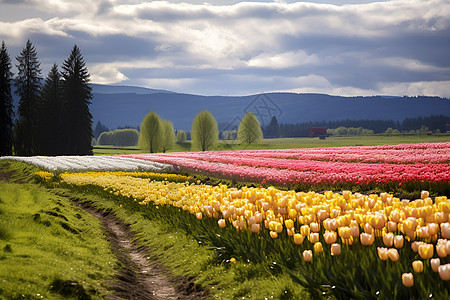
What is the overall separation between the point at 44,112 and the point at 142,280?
6258cm

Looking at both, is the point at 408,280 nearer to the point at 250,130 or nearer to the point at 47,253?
the point at 47,253

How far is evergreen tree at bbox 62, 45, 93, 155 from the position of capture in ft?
213

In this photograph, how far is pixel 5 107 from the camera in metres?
62.8

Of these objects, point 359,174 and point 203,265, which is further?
point 359,174

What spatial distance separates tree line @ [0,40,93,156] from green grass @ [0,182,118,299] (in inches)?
2151

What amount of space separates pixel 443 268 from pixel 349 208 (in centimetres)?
363

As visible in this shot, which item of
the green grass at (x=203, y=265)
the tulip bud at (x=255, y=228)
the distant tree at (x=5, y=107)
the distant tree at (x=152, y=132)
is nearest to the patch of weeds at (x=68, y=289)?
the green grass at (x=203, y=265)

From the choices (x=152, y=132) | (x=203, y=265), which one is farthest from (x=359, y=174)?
(x=152, y=132)

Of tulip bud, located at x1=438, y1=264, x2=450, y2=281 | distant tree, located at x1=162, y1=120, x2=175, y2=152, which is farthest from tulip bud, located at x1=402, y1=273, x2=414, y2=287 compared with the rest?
distant tree, located at x1=162, y1=120, x2=175, y2=152

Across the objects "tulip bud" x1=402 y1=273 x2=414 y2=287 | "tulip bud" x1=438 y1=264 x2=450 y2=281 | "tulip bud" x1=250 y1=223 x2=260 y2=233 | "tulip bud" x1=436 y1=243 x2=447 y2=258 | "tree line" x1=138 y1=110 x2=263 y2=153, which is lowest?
"tulip bud" x1=250 y1=223 x2=260 y2=233

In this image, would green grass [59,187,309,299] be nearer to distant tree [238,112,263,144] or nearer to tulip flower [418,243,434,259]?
tulip flower [418,243,434,259]

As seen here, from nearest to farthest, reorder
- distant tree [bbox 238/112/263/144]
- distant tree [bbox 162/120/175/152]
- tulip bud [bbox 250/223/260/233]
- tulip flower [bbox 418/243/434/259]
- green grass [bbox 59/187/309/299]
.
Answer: tulip flower [bbox 418/243/434/259], green grass [bbox 59/187/309/299], tulip bud [bbox 250/223/260/233], distant tree [bbox 238/112/263/144], distant tree [bbox 162/120/175/152]

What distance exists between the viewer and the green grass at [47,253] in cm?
620

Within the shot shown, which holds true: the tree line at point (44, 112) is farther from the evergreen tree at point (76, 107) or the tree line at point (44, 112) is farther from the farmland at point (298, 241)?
the farmland at point (298, 241)
